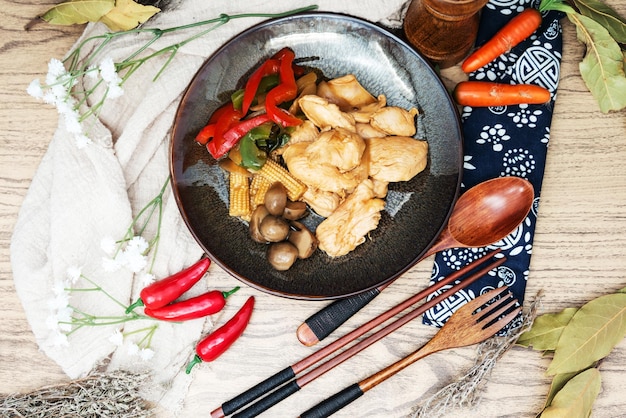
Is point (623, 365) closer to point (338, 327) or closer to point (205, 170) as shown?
point (338, 327)

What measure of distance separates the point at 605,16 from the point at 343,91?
1131 millimetres

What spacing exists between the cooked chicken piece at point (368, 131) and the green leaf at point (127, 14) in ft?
3.01

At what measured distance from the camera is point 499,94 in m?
2.28

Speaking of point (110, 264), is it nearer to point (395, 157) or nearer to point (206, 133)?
point (206, 133)

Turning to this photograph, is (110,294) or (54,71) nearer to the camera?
(54,71)

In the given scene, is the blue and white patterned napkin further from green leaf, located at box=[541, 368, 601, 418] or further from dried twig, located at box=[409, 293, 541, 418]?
green leaf, located at box=[541, 368, 601, 418]

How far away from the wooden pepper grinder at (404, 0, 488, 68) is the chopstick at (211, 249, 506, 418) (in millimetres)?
846

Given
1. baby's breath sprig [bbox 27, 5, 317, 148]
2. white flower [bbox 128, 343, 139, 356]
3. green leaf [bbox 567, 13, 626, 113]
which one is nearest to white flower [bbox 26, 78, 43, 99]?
baby's breath sprig [bbox 27, 5, 317, 148]

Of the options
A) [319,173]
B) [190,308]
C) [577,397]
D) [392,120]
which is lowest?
[577,397]

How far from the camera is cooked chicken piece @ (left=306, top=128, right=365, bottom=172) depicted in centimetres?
212

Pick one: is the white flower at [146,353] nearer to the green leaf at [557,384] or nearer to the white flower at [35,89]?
the white flower at [35,89]

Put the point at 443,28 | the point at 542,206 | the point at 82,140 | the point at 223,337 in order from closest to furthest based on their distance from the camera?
the point at 443,28
the point at 82,140
the point at 223,337
the point at 542,206

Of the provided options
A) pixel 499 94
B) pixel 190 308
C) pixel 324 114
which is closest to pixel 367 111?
pixel 324 114

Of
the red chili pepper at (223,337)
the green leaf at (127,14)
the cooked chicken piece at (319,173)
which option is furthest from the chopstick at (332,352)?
the green leaf at (127,14)
